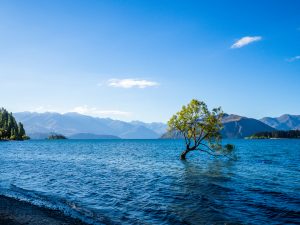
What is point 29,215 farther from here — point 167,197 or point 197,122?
point 197,122

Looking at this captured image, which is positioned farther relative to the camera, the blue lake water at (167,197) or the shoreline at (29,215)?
the blue lake water at (167,197)

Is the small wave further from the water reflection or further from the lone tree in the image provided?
the lone tree

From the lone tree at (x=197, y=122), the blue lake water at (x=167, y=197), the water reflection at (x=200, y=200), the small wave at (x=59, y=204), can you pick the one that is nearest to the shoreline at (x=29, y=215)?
the small wave at (x=59, y=204)

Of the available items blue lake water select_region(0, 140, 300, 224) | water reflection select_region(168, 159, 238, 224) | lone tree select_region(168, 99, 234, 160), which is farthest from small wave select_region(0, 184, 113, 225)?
lone tree select_region(168, 99, 234, 160)

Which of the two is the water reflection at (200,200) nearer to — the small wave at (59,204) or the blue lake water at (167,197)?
the blue lake water at (167,197)

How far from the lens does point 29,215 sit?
22.5 metres

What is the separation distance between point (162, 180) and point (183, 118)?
28891mm

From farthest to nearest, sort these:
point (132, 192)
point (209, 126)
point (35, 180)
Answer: point (209, 126), point (35, 180), point (132, 192)

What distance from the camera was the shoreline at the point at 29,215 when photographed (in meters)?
20.7

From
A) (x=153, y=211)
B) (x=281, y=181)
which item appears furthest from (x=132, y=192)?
(x=281, y=181)

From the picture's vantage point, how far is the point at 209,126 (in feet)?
230

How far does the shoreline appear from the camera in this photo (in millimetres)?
20748

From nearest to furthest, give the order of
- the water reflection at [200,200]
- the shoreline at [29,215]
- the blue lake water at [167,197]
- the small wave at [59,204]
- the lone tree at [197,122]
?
the shoreline at [29,215] < the small wave at [59,204] < the water reflection at [200,200] < the blue lake water at [167,197] < the lone tree at [197,122]

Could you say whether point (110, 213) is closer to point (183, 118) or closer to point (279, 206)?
point (279, 206)
